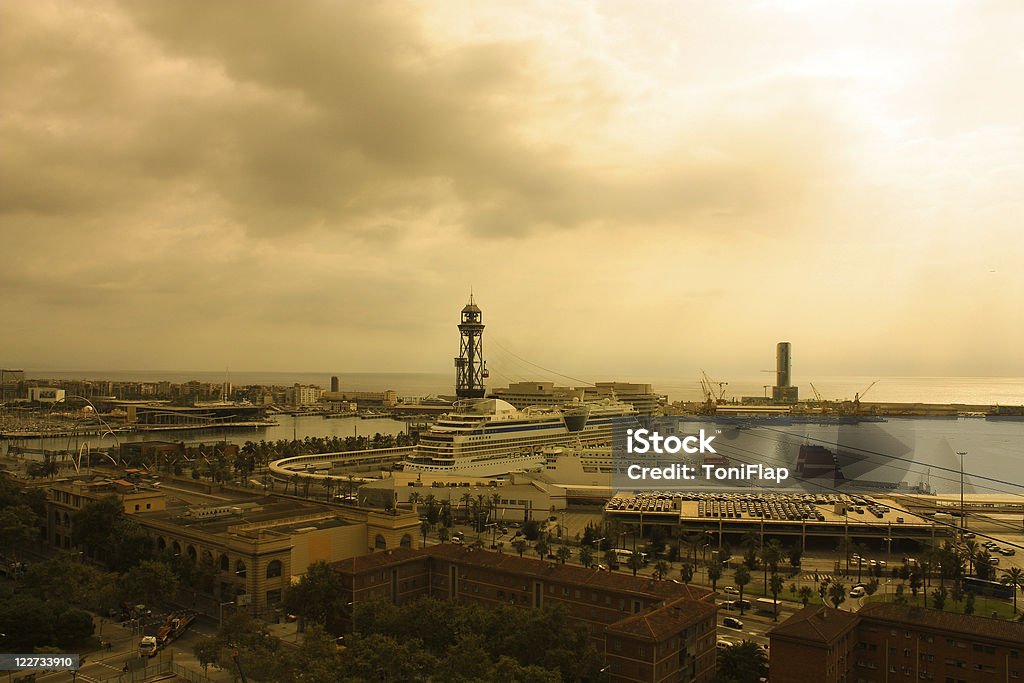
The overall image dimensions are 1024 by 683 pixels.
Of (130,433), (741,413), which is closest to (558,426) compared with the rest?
(130,433)

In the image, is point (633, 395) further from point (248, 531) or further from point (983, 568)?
point (248, 531)

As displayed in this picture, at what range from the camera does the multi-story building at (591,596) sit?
9.16 metres

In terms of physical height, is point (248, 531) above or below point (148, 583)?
above

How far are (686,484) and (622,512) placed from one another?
709 centimetres

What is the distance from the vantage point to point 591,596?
35.6 ft

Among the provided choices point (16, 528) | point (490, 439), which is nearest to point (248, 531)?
point (16, 528)

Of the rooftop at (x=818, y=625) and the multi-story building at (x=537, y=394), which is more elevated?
the multi-story building at (x=537, y=394)

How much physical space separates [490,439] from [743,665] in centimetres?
1780

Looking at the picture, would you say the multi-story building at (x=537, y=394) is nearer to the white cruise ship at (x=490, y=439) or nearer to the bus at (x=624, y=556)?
the white cruise ship at (x=490, y=439)

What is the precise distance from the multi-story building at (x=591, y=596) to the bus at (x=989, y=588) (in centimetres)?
711

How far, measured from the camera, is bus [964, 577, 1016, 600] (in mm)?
13945

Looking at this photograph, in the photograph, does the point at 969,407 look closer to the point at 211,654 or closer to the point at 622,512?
the point at 622,512

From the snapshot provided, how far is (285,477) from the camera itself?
26625 mm

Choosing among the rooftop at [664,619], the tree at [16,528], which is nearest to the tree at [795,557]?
the rooftop at [664,619]
